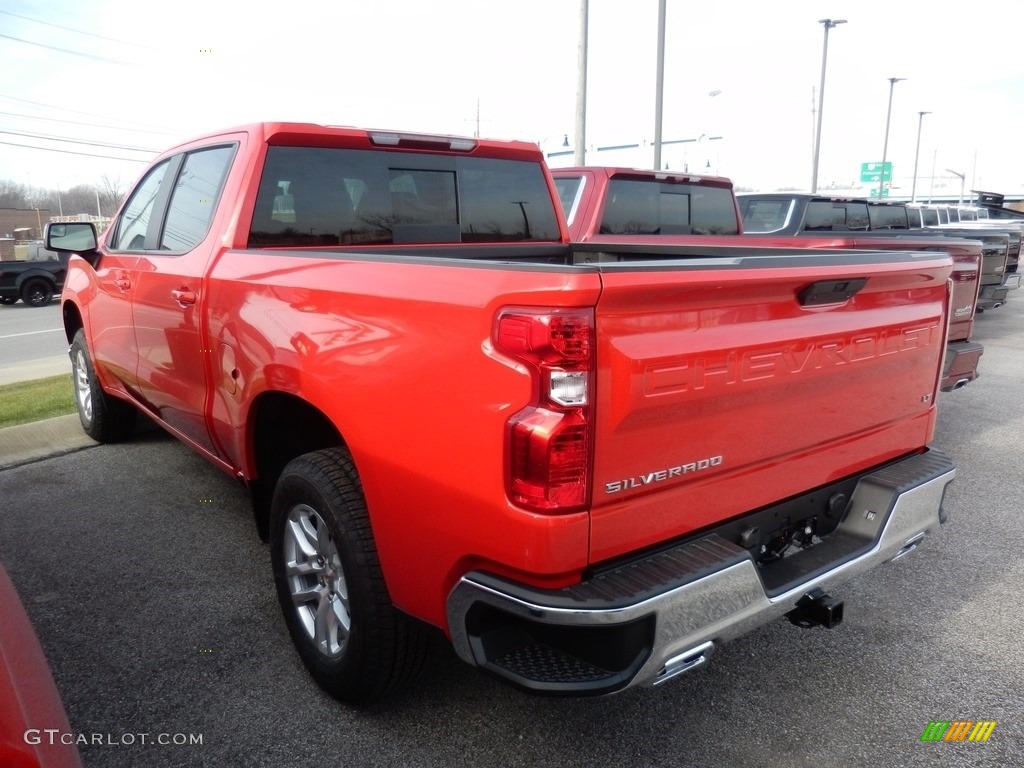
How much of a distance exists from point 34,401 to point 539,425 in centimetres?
689

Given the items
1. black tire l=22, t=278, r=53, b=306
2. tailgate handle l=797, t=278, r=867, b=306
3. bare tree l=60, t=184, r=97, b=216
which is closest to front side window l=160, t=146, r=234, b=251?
tailgate handle l=797, t=278, r=867, b=306

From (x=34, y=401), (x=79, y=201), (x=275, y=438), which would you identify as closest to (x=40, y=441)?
(x=34, y=401)

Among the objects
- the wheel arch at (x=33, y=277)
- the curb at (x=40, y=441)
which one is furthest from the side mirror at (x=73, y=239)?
the wheel arch at (x=33, y=277)

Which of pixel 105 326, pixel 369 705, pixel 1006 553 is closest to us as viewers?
pixel 369 705

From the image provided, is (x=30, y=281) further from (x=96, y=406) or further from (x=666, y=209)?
(x=666, y=209)

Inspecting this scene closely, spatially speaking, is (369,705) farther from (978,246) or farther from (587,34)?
(587,34)

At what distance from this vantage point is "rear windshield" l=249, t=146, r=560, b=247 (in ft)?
11.3

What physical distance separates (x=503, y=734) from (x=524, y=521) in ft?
3.65

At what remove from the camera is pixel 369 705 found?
273 centimetres

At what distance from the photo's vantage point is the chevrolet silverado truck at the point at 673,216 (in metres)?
6.02

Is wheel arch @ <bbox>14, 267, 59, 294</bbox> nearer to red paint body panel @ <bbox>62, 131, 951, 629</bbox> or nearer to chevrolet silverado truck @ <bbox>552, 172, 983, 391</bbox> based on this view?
chevrolet silverado truck @ <bbox>552, 172, 983, 391</bbox>

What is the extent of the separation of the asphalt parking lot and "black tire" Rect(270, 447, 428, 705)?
0.19 metres

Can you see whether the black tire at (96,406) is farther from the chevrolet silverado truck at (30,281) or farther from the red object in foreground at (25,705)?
the chevrolet silverado truck at (30,281)

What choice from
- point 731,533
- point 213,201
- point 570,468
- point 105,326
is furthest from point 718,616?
point 105,326
